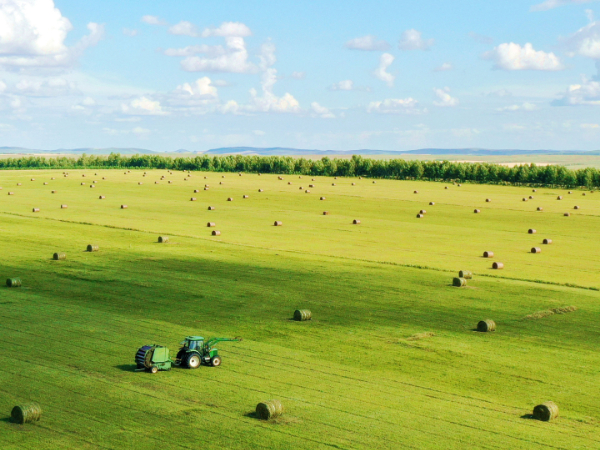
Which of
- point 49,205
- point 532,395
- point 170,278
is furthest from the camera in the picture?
point 49,205

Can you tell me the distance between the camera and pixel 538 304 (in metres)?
32.7

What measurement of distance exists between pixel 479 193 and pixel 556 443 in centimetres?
9268

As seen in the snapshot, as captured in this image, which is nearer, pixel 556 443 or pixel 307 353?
pixel 556 443

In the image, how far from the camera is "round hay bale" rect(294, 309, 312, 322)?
1136 inches

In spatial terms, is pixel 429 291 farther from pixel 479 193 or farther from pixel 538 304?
pixel 479 193

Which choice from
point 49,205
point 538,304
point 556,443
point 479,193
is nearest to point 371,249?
point 538,304

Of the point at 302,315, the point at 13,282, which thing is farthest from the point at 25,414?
the point at 13,282

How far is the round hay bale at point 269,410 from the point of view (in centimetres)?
1841

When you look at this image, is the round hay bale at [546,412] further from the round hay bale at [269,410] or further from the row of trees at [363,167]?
the row of trees at [363,167]

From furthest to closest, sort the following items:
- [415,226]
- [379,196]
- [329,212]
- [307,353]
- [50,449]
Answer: [379,196], [329,212], [415,226], [307,353], [50,449]

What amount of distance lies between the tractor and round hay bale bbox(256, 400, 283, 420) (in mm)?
4438

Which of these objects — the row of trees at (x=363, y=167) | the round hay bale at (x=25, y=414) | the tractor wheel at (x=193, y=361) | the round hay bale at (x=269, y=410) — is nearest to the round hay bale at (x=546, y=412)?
the round hay bale at (x=269, y=410)

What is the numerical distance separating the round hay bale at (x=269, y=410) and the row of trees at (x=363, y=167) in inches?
4562

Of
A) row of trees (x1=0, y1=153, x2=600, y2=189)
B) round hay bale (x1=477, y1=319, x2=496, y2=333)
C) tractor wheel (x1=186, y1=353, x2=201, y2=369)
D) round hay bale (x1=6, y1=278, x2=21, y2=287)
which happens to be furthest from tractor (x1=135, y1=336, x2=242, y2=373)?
row of trees (x1=0, y1=153, x2=600, y2=189)
